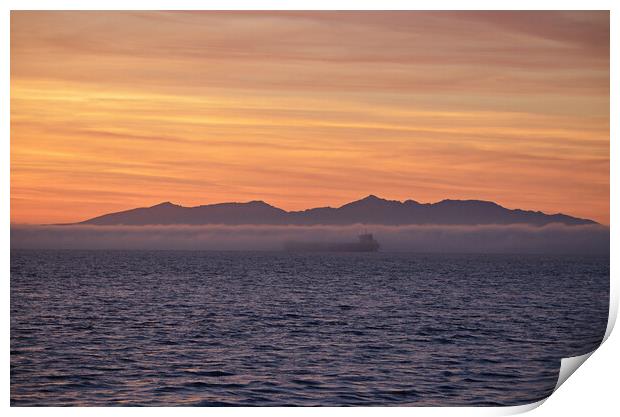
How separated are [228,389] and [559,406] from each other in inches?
182

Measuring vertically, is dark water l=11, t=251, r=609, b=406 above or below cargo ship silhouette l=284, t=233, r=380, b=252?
below

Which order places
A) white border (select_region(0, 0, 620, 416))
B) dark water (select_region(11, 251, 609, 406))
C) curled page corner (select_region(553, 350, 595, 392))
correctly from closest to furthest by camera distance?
white border (select_region(0, 0, 620, 416))
curled page corner (select_region(553, 350, 595, 392))
dark water (select_region(11, 251, 609, 406))

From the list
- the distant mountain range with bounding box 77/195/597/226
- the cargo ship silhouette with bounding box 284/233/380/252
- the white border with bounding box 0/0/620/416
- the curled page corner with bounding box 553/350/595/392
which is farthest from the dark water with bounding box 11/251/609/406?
the distant mountain range with bounding box 77/195/597/226

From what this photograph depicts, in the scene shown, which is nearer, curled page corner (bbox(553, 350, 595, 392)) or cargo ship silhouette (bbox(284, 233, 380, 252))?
curled page corner (bbox(553, 350, 595, 392))

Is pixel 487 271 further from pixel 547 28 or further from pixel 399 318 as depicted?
pixel 547 28

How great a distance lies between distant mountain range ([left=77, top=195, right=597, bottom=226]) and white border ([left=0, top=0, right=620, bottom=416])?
11.1 meters

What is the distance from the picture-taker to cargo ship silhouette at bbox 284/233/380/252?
121ft

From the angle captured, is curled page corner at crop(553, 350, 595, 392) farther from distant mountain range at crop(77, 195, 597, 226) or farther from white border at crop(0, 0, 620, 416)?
distant mountain range at crop(77, 195, 597, 226)

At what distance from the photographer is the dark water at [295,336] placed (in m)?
10.7
